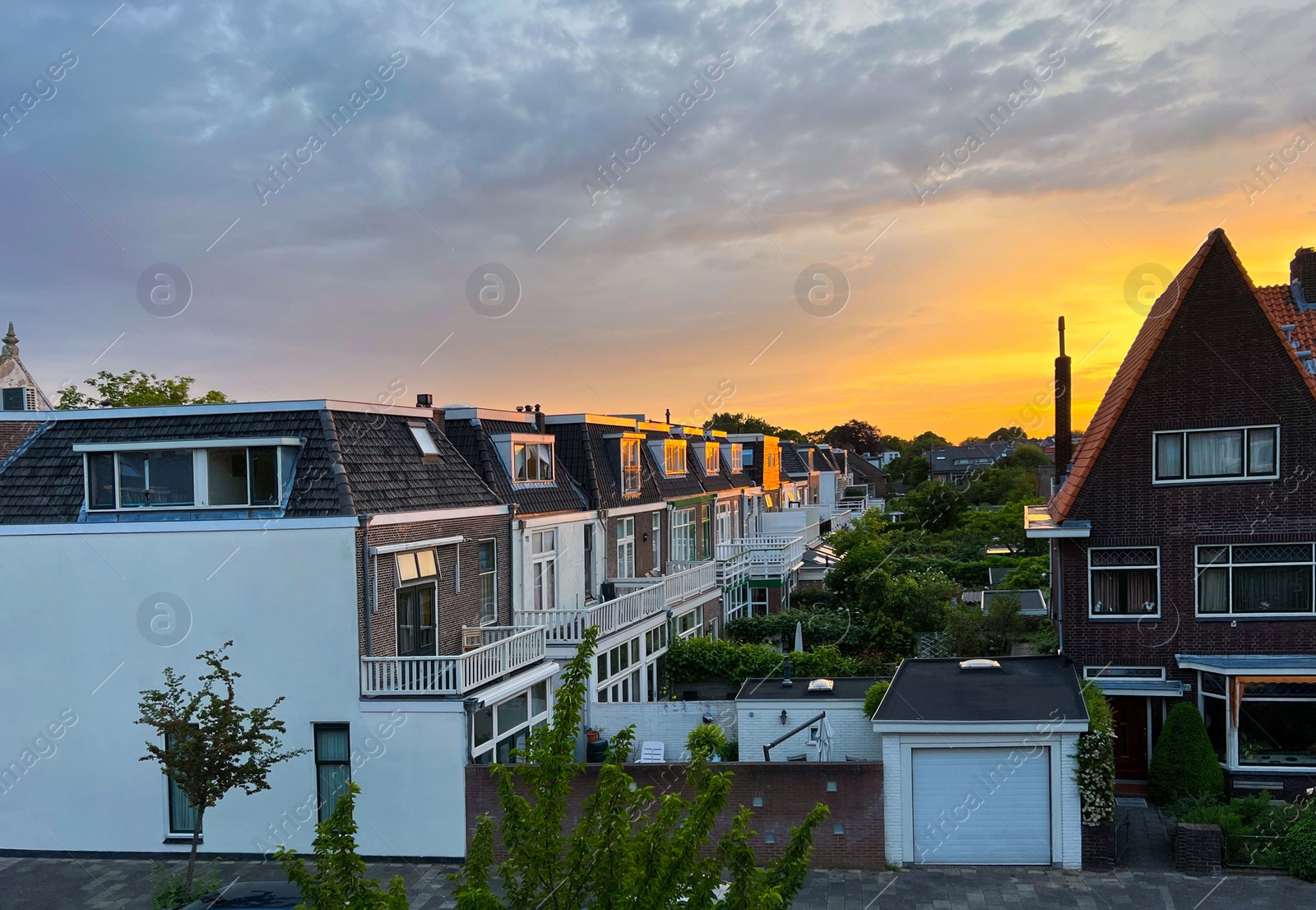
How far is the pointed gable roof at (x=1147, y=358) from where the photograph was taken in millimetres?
18656

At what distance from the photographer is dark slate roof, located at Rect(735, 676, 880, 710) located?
1845 centimetres

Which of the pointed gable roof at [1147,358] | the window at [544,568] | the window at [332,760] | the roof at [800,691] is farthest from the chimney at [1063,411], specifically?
the window at [332,760]

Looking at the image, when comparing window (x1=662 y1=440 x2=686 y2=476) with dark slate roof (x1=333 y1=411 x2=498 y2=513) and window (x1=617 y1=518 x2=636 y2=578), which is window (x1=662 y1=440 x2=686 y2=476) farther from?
dark slate roof (x1=333 y1=411 x2=498 y2=513)

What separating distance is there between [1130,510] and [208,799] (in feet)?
57.0

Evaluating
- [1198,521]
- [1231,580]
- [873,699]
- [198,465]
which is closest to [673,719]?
[873,699]

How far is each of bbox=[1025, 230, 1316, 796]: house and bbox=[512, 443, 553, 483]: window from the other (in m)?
11.4

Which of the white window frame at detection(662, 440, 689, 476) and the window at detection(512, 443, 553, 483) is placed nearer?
the window at detection(512, 443, 553, 483)

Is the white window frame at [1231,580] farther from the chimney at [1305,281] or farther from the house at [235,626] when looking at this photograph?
the house at [235,626]

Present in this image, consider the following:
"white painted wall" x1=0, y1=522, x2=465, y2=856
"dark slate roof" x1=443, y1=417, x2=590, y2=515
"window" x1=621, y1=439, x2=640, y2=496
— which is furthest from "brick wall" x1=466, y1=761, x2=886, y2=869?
"window" x1=621, y1=439, x2=640, y2=496

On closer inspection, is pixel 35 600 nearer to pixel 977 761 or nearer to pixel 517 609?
pixel 517 609

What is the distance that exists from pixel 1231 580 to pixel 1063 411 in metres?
9.60

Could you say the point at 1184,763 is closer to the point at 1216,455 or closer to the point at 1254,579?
the point at 1254,579

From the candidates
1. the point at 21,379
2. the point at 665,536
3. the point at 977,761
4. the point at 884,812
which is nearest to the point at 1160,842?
the point at 977,761

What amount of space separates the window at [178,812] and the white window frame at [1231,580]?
19.1m
